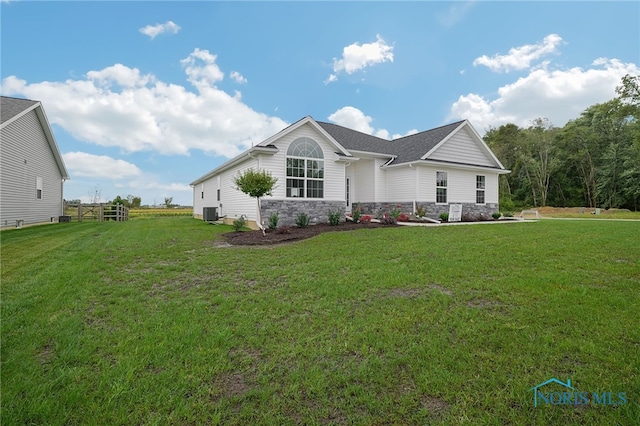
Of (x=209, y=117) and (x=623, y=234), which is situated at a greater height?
(x=209, y=117)

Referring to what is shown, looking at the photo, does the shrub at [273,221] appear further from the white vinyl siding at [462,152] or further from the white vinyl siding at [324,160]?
the white vinyl siding at [462,152]

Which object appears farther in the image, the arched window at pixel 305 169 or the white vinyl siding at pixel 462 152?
the white vinyl siding at pixel 462 152

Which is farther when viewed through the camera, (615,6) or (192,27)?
(192,27)

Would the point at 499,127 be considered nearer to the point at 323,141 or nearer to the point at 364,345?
the point at 323,141

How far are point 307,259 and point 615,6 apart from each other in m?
12.1

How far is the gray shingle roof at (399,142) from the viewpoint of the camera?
16484mm

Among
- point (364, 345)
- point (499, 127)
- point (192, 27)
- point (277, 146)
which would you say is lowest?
point (364, 345)

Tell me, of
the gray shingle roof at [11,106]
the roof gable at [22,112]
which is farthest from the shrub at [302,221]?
the gray shingle roof at [11,106]

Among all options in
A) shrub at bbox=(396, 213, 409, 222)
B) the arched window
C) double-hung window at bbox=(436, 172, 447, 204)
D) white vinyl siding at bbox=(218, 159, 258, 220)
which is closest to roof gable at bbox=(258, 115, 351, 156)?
the arched window

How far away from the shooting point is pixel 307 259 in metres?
6.73

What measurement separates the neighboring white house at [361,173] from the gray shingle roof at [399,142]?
0.18 feet

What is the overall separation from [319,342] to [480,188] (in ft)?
59.9

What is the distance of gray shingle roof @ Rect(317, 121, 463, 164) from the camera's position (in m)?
16.5

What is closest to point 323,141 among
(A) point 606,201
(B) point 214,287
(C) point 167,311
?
(B) point 214,287
